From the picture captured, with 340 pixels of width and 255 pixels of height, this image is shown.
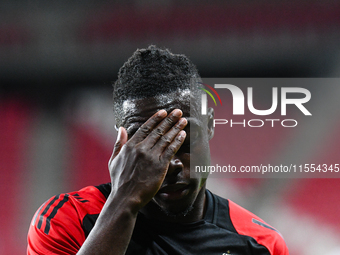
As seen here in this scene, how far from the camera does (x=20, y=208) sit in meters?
3.23

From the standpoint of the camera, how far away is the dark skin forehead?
45.8 inches

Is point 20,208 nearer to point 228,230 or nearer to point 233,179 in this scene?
point 233,179

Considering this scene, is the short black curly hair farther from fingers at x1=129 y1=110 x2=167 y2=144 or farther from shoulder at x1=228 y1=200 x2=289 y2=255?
shoulder at x1=228 y1=200 x2=289 y2=255

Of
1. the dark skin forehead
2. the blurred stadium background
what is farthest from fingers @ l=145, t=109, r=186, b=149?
the blurred stadium background

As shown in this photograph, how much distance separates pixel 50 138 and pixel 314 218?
2.78 meters

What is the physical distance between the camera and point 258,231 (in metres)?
1.39

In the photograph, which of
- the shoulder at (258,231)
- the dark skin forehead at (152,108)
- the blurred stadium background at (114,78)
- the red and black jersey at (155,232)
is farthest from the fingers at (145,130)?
the blurred stadium background at (114,78)

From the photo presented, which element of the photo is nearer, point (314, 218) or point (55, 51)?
point (314, 218)

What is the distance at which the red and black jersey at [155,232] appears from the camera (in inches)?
43.7

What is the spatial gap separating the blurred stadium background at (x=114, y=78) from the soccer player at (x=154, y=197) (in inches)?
57.3

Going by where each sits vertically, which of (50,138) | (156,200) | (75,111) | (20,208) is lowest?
(20,208)

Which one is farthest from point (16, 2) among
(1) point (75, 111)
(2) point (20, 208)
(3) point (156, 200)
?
(3) point (156, 200)

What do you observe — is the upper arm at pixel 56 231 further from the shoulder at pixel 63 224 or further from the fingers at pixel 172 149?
the fingers at pixel 172 149

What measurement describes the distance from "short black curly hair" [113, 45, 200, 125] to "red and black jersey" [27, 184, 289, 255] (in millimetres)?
392
